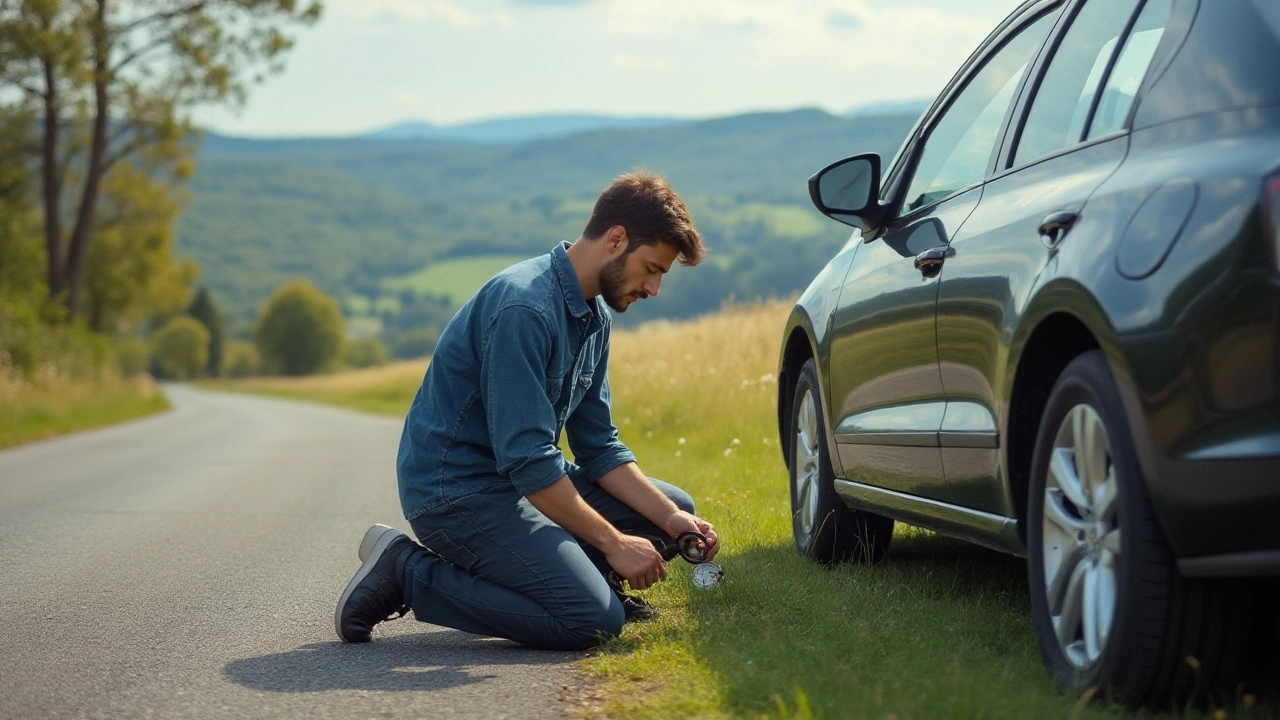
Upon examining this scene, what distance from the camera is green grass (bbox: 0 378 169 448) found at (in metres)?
19.0

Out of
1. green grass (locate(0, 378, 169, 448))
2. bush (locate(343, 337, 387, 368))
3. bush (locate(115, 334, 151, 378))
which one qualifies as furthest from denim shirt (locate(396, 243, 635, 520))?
bush (locate(343, 337, 387, 368))

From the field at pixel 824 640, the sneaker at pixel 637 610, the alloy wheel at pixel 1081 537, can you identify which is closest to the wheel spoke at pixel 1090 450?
Answer: the alloy wheel at pixel 1081 537

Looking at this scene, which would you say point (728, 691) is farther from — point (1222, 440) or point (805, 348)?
point (805, 348)

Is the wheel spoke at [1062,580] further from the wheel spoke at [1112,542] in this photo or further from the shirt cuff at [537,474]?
the shirt cuff at [537,474]

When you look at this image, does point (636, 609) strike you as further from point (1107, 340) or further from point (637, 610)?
point (1107, 340)

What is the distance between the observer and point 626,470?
5012 millimetres

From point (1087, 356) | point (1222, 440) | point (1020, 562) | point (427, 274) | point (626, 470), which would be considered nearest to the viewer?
point (1222, 440)

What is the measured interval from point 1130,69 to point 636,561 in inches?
80.5

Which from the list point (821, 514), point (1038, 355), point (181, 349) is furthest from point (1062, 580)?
point (181, 349)

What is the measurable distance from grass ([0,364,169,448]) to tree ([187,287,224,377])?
122479 mm

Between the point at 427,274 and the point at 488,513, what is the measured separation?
16922 cm

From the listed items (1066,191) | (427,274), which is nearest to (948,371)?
(1066,191)

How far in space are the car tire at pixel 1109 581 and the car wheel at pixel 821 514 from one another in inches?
81.1

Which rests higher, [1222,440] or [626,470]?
[1222,440]
